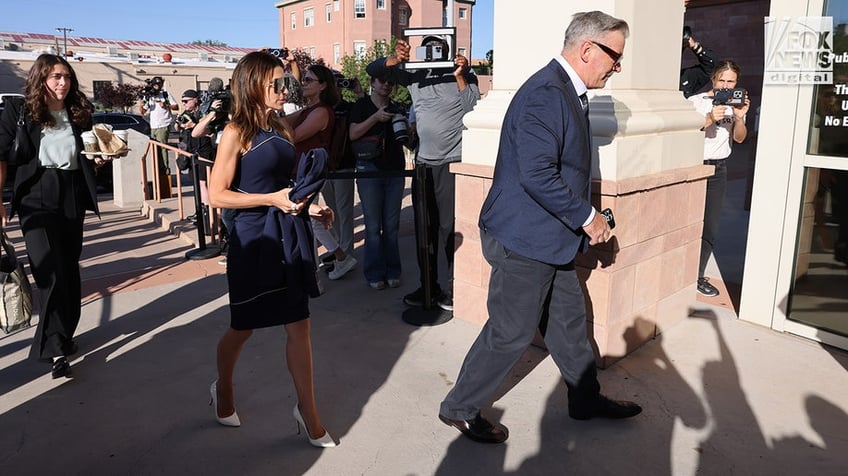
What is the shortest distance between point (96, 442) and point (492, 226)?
2154 mm

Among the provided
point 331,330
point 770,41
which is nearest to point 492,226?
point 331,330

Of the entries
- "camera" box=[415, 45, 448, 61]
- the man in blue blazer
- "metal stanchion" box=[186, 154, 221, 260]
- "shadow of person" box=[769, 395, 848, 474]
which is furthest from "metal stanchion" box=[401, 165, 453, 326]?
"metal stanchion" box=[186, 154, 221, 260]

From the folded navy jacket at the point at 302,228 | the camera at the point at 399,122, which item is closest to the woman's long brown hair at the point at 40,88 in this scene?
the folded navy jacket at the point at 302,228

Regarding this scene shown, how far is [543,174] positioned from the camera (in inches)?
103

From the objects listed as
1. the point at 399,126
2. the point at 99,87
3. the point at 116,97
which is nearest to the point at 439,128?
the point at 399,126

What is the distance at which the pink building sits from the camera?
2005 inches

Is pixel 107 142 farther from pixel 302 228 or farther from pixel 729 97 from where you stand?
pixel 729 97

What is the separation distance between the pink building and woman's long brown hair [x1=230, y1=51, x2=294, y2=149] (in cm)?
4725

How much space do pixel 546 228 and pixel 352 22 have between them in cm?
5148

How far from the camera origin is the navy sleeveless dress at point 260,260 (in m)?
2.88

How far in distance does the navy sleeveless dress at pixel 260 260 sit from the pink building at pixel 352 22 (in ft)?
156

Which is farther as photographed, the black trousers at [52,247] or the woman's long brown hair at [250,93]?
the black trousers at [52,247]

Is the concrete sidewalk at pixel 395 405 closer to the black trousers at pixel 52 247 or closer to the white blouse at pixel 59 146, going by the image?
the black trousers at pixel 52 247

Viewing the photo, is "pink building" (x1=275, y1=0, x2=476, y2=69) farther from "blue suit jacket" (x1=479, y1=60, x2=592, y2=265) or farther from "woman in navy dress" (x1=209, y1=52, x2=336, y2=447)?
"blue suit jacket" (x1=479, y1=60, x2=592, y2=265)
